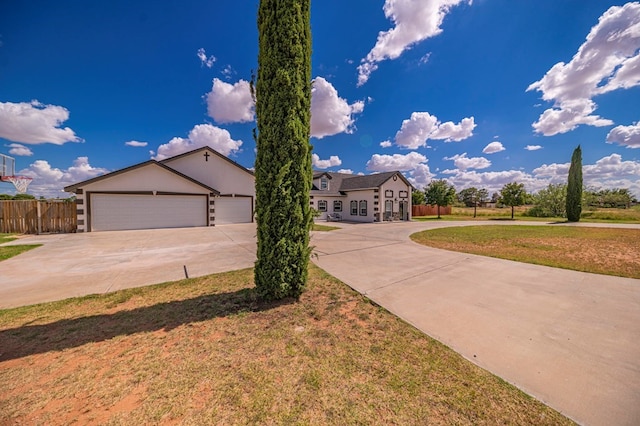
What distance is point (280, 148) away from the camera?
3.95 metres

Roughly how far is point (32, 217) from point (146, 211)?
4931 millimetres

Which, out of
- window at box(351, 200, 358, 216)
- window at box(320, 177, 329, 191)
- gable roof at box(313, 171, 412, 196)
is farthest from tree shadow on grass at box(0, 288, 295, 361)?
window at box(320, 177, 329, 191)

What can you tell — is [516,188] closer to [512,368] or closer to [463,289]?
[463,289]

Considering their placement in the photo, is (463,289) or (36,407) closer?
(36,407)

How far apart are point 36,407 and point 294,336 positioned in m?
2.37

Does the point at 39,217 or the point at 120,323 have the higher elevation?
the point at 39,217

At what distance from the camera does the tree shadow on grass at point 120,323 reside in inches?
113

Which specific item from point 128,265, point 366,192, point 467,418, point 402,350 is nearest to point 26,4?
point 128,265

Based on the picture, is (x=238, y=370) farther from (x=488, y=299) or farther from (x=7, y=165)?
(x=7, y=165)

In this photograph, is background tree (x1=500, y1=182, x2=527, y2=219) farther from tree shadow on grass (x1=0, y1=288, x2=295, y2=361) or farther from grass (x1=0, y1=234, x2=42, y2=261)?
grass (x1=0, y1=234, x2=42, y2=261)

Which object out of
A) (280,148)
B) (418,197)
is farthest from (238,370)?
(418,197)

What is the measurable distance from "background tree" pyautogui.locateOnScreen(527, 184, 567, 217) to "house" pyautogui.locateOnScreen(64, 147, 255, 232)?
38.3 m

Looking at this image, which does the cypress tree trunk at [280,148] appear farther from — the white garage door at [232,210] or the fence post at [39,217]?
the fence post at [39,217]

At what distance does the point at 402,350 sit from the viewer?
277cm
